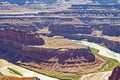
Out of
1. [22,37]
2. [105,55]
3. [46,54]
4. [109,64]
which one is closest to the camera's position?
[46,54]

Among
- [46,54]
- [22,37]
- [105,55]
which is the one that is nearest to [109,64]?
[105,55]

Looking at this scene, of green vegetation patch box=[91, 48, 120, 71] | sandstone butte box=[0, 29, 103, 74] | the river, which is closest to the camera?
→ the river

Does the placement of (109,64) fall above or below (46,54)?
below

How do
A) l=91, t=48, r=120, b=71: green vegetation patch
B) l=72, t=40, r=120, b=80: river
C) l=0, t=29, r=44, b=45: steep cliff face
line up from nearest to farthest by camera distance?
1. l=72, t=40, r=120, b=80: river
2. l=91, t=48, r=120, b=71: green vegetation patch
3. l=0, t=29, r=44, b=45: steep cliff face

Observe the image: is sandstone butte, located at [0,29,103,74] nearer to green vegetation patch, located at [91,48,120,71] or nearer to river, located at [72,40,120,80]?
green vegetation patch, located at [91,48,120,71]

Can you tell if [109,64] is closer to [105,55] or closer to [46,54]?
[105,55]

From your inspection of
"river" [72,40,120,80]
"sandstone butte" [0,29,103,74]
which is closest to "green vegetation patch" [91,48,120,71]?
"sandstone butte" [0,29,103,74]

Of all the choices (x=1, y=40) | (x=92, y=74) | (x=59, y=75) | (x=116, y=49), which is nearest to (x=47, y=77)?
(x=59, y=75)

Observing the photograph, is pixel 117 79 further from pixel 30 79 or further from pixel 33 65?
pixel 33 65

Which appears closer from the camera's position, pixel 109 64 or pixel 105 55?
pixel 109 64
